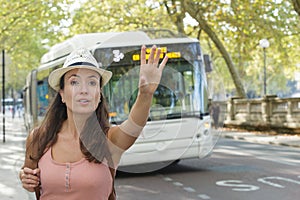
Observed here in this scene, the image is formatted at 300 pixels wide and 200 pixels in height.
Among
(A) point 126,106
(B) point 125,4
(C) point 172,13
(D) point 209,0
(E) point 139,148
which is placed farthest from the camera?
(B) point 125,4

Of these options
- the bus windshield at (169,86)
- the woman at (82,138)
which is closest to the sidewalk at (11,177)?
the bus windshield at (169,86)

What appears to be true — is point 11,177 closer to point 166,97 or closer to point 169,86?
point 166,97

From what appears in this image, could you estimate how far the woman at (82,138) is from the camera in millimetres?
3000

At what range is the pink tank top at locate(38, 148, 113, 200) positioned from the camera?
299 centimetres

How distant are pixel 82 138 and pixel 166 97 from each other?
7.64 meters

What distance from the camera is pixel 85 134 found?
10.3ft

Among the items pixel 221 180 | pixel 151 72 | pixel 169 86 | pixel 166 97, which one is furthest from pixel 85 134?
pixel 221 180

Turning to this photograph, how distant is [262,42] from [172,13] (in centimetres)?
533

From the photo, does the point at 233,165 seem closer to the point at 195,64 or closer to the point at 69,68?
the point at 195,64

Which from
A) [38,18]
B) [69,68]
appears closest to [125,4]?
[38,18]

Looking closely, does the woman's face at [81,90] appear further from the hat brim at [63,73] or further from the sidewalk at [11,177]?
the sidewalk at [11,177]

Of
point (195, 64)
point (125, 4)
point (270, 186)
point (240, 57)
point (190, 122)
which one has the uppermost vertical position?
point (125, 4)

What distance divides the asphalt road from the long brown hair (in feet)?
20.7

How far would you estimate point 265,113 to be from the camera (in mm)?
29047
